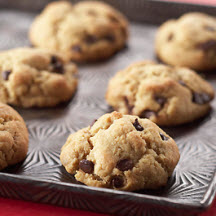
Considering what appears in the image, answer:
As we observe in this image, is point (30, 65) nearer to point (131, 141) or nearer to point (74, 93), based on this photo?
point (74, 93)

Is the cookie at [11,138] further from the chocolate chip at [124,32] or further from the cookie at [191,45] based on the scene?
the chocolate chip at [124,32]

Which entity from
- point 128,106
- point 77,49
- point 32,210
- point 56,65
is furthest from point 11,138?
point 77,49

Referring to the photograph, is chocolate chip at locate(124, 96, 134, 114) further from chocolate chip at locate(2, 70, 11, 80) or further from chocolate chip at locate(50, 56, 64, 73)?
chocolate chip at locate(2, 70, 11, 80)

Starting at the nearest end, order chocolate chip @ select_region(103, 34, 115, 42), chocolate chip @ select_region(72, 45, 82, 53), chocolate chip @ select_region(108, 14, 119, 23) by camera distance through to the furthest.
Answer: chocolate chip @ select_region(72, 45, 82, 53) < chocolate chip @ select_region(103, 34, 115, 42) < chocolate chip @ select_region(108, 14, 119, 23)

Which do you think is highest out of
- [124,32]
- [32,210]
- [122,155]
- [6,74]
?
[124,32]

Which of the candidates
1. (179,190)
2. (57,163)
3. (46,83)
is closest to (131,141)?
(179,190)

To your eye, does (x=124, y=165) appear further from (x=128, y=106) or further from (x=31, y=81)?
(x=31, y=81)

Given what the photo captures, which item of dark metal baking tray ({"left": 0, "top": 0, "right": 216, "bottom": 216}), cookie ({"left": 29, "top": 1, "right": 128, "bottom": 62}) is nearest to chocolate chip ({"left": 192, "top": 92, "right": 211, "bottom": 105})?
dark metal baking tray ({"left": 0, "top": 0, "right": 216, "bottom": 216})
